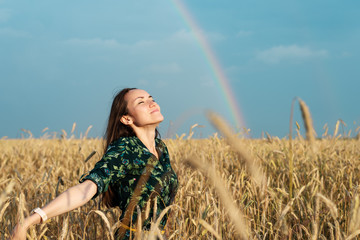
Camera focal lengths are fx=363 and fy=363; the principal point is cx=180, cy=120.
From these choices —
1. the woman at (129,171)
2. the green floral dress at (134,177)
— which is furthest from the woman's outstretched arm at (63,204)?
the green floral dress at (134,177)

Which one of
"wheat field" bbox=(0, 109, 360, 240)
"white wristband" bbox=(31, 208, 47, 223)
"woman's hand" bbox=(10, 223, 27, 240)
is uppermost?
"wheat field" bbox=(0, 109, 360, 240)

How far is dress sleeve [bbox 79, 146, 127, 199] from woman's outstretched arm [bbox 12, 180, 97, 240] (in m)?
0.03

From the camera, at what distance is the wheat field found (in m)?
1.18

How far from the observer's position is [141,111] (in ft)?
7.15

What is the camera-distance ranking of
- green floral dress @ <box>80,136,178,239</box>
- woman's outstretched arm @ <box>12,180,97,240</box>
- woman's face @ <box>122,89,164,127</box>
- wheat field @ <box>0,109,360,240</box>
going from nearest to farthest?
1. wheat field @ <box>0,109,360,240</box>
2. woman's outstretched arm @ <box>12,180,97,240</box>
3. green floral dress @ <box>80,136,178,239</box>
4. woman's face @ <box>122,89,164,127</box>

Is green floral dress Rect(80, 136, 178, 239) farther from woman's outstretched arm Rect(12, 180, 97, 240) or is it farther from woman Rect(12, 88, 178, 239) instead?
woman's outstretched arm Rect(12, 180, 97, 240)

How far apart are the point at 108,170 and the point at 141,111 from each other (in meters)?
0.53

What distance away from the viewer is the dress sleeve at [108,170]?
1.64 m

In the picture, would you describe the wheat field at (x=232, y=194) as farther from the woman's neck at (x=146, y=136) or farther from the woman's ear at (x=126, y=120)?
the woman's ear at (x=126, y=120)

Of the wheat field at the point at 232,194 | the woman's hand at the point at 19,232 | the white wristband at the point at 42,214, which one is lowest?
the woman's hand at the point at 19,232

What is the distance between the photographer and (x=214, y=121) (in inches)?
45.3

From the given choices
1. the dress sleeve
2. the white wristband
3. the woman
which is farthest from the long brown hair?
the white wristband

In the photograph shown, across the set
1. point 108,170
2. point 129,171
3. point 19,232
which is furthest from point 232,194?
point 19,232

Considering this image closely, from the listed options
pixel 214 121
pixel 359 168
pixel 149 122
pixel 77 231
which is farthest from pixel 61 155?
pixel 214 121
